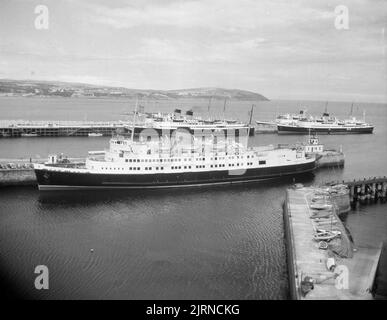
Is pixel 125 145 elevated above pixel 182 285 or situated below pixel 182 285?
above

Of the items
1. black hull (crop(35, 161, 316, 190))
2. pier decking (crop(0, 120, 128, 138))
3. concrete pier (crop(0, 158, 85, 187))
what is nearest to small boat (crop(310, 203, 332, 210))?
black hull (crop(35, 161, 316, 190))

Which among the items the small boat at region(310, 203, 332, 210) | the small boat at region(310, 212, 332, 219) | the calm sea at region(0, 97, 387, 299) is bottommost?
the calm sea at region(0, 97, 387, 299)

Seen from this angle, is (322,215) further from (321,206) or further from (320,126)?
(320,126)

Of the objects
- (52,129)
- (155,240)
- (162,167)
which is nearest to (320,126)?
(52,129)

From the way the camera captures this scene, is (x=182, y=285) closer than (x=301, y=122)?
Yes

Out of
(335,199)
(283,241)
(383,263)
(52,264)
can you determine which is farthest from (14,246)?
(335,199)

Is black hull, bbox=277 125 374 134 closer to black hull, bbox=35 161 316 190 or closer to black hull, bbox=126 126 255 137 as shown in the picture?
black hull, bbox=126 126 255 137
